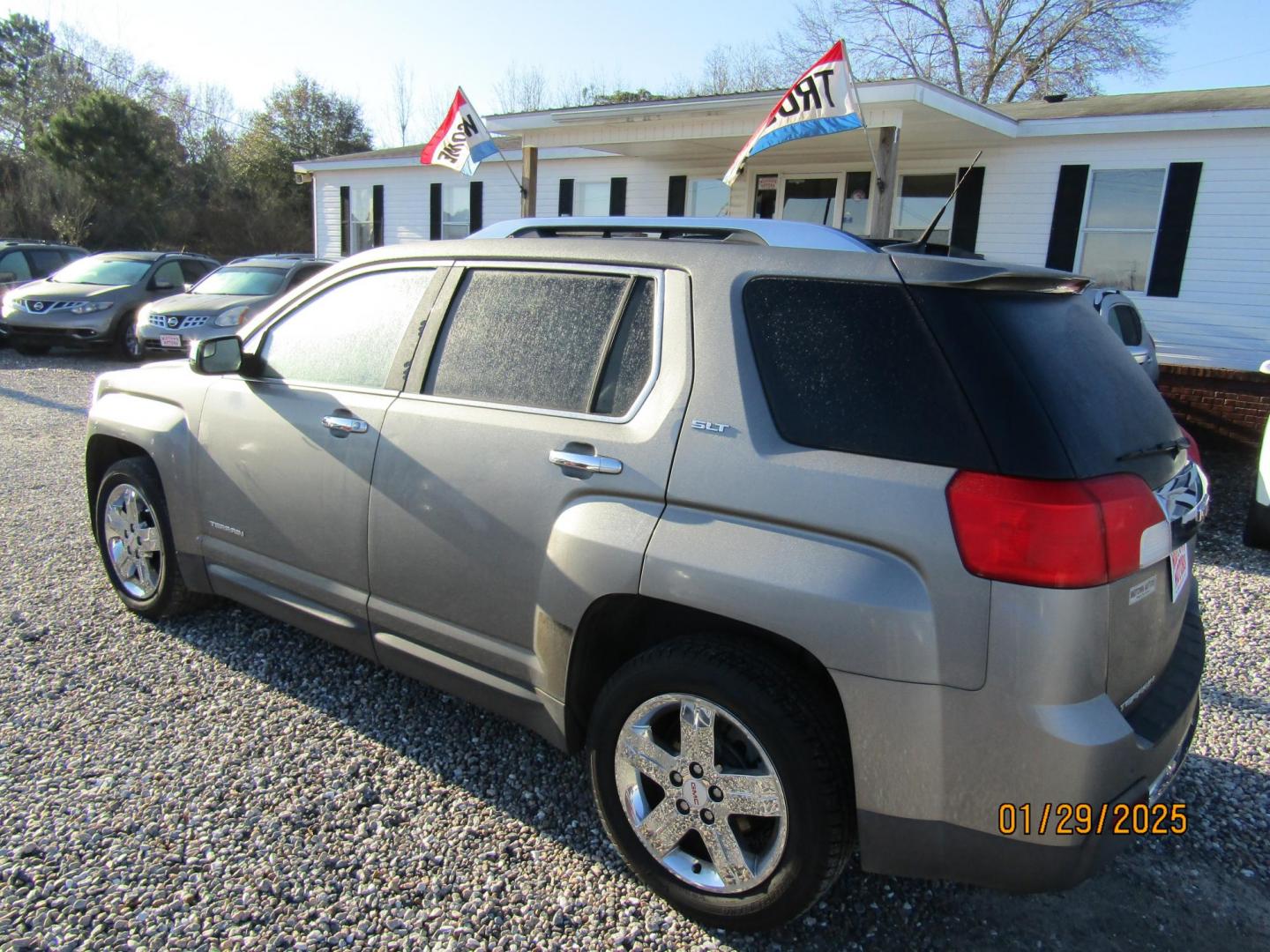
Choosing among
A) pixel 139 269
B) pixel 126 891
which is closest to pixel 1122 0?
pixel 139 269

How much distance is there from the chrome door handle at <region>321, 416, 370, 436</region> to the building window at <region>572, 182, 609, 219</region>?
44.2 feet

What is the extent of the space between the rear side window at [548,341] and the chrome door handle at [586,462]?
0.15 meters

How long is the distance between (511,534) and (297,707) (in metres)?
1.43

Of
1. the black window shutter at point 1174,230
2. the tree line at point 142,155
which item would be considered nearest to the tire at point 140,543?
the black window shutter at point 1174,230

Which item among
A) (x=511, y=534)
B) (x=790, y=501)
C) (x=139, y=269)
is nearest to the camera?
(x=790, y=501)

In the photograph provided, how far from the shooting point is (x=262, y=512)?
324cm

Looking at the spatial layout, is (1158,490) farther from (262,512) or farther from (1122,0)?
(1122,0)

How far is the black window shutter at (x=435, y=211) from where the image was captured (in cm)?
1830

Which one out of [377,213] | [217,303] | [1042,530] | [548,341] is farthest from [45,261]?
[1042,530]

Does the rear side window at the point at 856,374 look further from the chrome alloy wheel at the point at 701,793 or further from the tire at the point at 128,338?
the tire at the point at 128,338

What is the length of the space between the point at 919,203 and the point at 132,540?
1188 cm

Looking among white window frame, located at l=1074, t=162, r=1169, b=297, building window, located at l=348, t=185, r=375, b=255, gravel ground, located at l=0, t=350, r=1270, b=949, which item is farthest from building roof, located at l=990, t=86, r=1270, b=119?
building window, located at l=348, t=185, r=375, b=255

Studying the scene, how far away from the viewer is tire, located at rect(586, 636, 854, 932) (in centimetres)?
200
